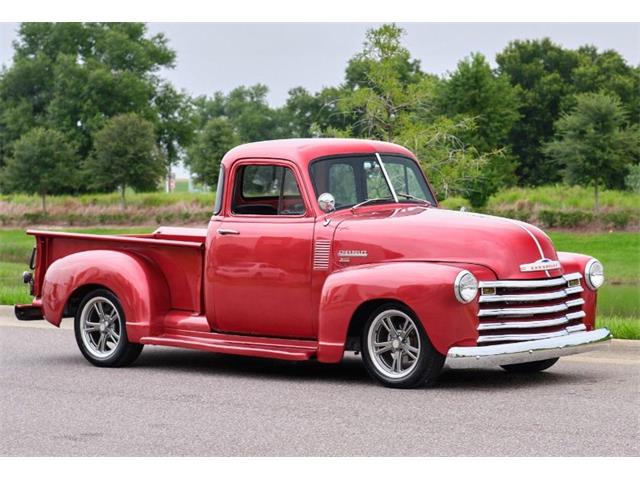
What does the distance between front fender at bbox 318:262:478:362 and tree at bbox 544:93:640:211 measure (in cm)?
3937

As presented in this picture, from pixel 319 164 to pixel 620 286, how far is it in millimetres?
22969

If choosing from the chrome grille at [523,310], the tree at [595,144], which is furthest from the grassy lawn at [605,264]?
the chrome grille at [523,310]

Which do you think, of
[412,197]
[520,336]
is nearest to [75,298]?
[412,197]

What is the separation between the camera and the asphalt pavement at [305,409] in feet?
26.8

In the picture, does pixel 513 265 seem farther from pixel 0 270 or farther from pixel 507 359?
pixel 0 270

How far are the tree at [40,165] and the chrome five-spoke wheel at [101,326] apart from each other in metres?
53.0

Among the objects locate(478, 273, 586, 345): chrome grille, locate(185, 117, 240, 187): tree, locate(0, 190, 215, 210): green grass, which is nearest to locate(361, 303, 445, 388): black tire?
locate(478, 273, 586, 345): chrome grille

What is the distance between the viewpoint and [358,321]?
10.8 meters

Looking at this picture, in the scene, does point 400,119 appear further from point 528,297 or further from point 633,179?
point 633,179

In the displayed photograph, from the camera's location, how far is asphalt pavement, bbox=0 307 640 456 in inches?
321

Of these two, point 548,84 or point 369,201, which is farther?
point 548,84

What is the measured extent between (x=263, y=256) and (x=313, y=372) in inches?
50.6

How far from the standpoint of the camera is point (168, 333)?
12133 millimetres

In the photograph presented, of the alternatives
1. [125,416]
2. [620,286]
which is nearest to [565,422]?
A: [125,416]
